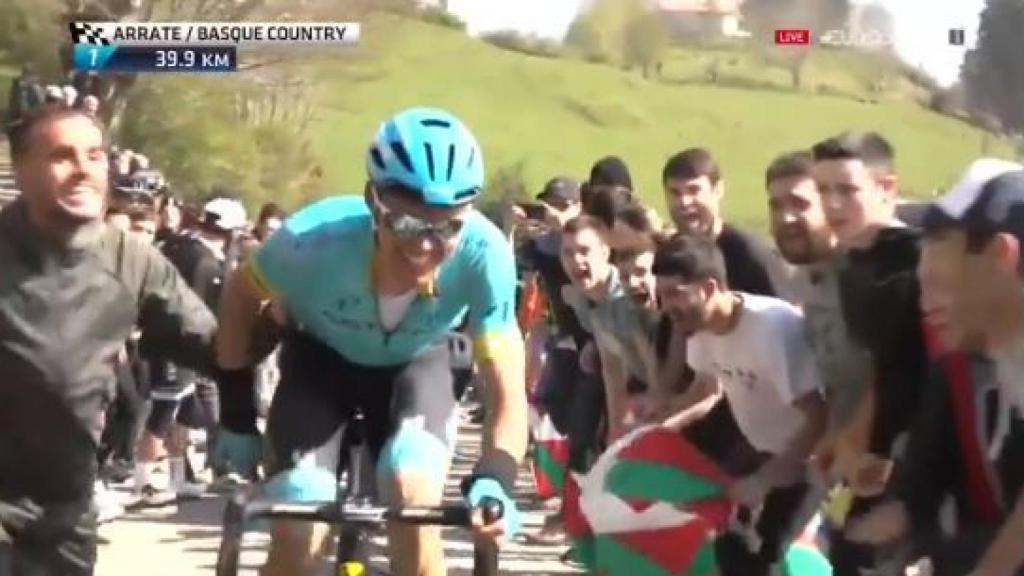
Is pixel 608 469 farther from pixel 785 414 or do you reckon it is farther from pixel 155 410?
pixel 155 410

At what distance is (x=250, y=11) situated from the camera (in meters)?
45.5

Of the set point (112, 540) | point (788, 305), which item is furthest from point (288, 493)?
point (112, 540)

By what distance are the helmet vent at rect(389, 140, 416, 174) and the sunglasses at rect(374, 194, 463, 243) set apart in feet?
0.40

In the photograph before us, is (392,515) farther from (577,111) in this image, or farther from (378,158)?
(577,111)

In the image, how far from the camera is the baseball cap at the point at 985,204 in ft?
15.7

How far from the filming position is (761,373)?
7.04 metres

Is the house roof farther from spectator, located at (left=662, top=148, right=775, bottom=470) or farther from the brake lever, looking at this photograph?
the brake lever

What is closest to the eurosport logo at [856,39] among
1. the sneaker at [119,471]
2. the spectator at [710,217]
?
the sneaker at [119,471]

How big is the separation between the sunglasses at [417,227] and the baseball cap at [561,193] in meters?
7.78

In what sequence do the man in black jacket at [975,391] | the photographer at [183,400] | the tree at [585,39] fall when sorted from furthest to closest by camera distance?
the tree at [585,39] < the photographer at [183,400] < the man in black jacket at [975,391]

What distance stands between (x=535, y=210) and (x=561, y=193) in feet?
7.93

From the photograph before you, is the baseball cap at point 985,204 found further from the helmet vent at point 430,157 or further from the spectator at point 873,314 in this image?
the helmet vent at point 430,157

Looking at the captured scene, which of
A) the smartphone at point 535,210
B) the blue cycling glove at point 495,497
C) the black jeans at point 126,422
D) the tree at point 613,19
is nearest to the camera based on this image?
the blue cycling glove at point 495,497
